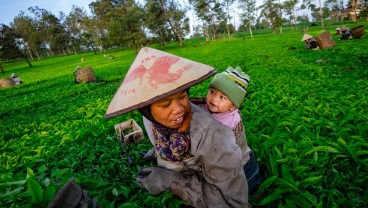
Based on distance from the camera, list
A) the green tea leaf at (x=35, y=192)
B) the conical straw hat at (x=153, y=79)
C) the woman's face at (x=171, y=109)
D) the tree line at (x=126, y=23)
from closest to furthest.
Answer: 1. the conical straw hat at (x=153, y=79)
2. the woman's face at (x=171, y=109)
3. the green tea leaf at (x=35, y=192)
4. the tree line at (x=126, y=23)

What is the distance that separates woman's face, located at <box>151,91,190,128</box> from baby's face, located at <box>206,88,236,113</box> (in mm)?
853

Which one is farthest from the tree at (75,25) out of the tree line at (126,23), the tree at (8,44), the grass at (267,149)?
the grass at (267,149)

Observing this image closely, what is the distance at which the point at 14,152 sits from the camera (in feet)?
14.8

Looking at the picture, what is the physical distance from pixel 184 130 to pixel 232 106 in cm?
91

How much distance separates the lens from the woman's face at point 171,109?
1.67 metres

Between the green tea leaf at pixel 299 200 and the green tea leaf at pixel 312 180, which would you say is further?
the green tea leaf at pixel 312 180

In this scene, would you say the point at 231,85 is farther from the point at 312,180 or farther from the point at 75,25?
the point at 75,25

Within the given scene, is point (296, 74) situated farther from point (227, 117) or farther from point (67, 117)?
point (67, 117)

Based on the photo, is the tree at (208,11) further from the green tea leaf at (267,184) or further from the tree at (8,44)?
the green tea leaf at (267,184)

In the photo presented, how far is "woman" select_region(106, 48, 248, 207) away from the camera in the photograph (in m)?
1.49

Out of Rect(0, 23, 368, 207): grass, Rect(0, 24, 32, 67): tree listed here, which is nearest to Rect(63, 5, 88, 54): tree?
Rect(0, 24, 32, 67): tree

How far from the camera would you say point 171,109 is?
1698 mm

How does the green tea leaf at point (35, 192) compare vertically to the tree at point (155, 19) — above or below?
below

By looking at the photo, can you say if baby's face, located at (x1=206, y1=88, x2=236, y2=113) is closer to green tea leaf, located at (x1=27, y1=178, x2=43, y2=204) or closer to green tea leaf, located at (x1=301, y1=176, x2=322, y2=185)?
green tea leaf, located at (x1=301, y1=176, x2=322, y2=185)
